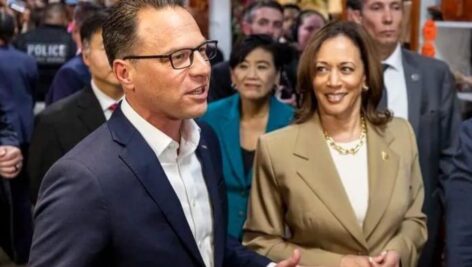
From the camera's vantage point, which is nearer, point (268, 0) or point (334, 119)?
point (334, 119)

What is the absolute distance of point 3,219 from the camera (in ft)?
14.4

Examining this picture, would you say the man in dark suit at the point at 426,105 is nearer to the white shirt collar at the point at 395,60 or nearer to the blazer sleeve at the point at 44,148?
the white shirt collar at the point at 395,60

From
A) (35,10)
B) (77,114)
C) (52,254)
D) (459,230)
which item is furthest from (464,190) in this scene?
(35,10)

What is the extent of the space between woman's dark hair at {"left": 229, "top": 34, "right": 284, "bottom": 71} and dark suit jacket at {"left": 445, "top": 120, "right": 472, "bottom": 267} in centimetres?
142

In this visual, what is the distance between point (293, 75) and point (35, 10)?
3975 mm

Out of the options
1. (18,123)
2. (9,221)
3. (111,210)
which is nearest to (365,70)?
(111,210)

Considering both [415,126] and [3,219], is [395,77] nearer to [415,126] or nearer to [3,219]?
[415,126]

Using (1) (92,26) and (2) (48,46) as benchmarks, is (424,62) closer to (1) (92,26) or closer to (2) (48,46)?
(1) (92,26)

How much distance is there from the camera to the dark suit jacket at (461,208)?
1.53 meters

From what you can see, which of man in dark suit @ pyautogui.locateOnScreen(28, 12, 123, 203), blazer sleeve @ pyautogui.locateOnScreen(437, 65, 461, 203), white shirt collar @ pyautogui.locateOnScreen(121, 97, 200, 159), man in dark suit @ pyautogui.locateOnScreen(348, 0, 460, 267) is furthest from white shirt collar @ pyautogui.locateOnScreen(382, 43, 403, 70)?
white shirt collar @ pyautogui.locateOnScreen(121, 97, 200, 159)

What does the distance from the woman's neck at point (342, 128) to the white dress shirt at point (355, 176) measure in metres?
0.02

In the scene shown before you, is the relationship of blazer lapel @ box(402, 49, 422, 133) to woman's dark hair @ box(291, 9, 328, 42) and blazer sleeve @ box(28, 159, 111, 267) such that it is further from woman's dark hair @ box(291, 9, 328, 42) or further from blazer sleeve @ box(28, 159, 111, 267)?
woman's dark hair @ box(291, 9, 328, 42)

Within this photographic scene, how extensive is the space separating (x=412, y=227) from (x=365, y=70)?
50 cm

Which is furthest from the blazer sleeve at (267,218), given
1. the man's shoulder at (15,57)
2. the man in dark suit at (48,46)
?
the man in dark suit at (48,46)
